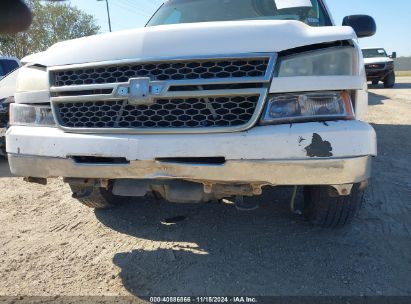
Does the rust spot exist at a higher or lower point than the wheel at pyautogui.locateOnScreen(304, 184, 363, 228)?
higher

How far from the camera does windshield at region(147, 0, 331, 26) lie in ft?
12.4

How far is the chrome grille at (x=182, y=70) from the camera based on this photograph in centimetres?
242

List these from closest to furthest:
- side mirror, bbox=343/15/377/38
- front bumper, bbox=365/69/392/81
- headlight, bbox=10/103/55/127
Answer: headlight, bbox=10/103/55/127 < side mirror, bbox=343/15/377/38 < front bumper, bbox=365/69/392/81

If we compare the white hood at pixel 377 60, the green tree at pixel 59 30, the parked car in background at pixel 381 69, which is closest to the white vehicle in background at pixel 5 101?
the parked car in background at pixel 381 69

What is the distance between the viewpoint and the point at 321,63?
2.43 m

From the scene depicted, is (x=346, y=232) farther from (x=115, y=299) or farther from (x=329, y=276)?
(x=115, y=299)

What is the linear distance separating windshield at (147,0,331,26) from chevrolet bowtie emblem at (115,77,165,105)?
5.75ft

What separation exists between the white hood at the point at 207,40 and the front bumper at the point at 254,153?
18.2 inches

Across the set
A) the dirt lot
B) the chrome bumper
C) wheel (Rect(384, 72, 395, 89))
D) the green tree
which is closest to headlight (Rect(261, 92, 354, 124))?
the chrome bumper

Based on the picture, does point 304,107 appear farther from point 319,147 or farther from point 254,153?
point 254,153

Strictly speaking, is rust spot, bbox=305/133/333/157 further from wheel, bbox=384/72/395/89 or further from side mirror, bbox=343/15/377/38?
wheel, bbox=384/72/395/89

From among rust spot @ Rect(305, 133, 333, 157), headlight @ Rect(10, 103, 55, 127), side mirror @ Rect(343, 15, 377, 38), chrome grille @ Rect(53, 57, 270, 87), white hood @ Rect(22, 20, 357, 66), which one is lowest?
rust spot @ Rect(305, 133, 333, 157)

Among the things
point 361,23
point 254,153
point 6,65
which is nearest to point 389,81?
point 6,65

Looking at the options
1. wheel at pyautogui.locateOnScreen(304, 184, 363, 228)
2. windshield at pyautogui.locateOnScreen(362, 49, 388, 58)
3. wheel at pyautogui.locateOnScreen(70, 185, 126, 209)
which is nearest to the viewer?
wheel at pyautogui.locateOnScreen(304, 184, 363, 228)
